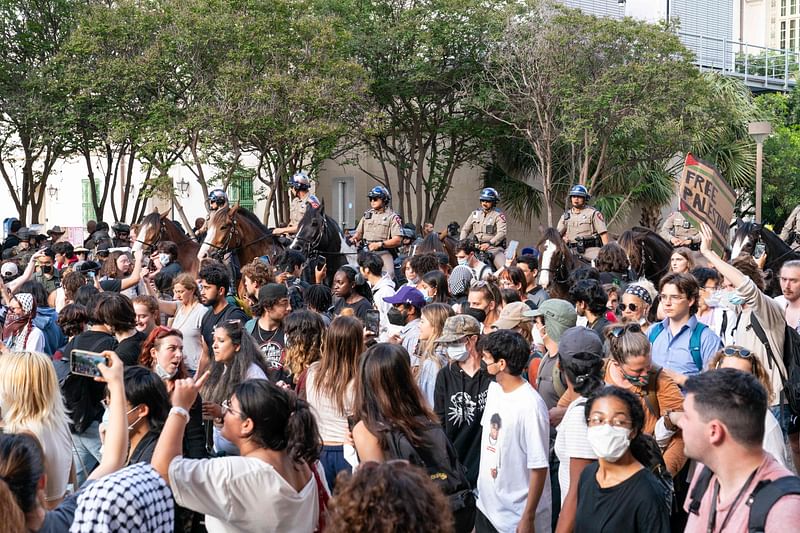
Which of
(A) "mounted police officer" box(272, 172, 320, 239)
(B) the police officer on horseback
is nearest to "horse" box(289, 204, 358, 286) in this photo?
(A) "mounted police officer" box(272, 172, 320, 239)

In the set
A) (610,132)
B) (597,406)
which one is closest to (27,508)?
(597,406)

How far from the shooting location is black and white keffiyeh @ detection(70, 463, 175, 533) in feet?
11.1

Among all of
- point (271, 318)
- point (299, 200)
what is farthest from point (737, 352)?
point (299, 200)

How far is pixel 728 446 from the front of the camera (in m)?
3.57

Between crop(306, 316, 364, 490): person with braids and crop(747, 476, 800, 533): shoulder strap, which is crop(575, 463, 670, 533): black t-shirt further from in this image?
crop(306, 316, 364, 490): person with braids

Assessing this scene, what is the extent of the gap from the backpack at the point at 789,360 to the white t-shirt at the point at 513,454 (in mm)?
2248

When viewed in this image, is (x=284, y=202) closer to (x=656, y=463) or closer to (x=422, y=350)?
(x=422, y=350)

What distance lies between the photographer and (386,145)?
102ft

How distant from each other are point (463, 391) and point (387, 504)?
10.5 ft

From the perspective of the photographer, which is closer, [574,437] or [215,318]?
[574,437]

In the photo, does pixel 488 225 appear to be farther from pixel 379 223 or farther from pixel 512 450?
pixel 512 450

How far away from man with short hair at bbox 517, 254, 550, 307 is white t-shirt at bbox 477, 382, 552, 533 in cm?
445

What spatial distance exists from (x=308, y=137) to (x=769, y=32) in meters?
32.9

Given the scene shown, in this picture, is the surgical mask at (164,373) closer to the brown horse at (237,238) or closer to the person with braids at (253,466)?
the person with braids at (253,466)
